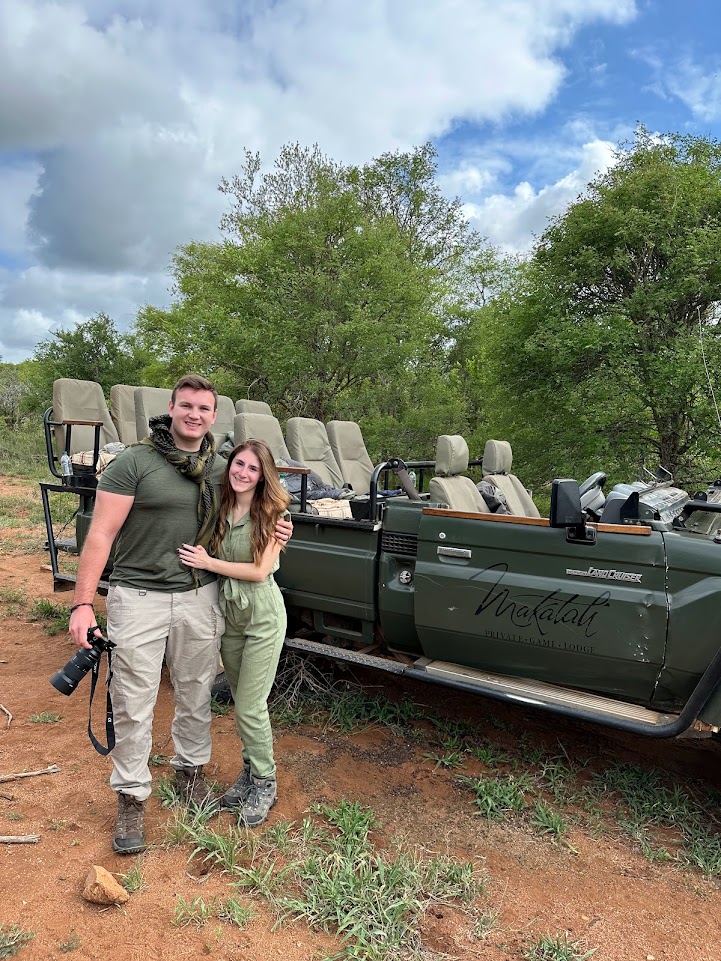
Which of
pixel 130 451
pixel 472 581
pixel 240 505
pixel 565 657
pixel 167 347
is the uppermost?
pixel 167 347

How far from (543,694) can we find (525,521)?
0.82 m

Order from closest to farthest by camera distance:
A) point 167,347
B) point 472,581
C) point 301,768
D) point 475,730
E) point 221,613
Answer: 1. point 221,613
2. point 472,581
3. point 301,768
4. point 475,730
5. point 167,347

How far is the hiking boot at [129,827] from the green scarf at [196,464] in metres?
0.99

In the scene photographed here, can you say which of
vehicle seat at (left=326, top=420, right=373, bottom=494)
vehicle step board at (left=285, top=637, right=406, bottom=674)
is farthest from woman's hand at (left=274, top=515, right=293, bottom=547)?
vehicle seat at (left=326, top=420, right=373, bottom=494)

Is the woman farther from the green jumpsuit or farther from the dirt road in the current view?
the dirt road

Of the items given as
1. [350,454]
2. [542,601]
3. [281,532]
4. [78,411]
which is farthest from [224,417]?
[542,601]

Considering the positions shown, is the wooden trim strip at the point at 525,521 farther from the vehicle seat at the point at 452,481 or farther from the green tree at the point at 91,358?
the green tree at the point at 91,358

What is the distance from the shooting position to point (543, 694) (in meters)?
3.29

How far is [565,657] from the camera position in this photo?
3.24 m

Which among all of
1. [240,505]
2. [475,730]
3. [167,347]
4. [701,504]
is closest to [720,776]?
[475,730]

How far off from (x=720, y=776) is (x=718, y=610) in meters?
1.43

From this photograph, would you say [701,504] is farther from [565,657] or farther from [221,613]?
[221,613]

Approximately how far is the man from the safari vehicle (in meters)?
1.17

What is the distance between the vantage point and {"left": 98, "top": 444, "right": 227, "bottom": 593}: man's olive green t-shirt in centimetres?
288
